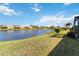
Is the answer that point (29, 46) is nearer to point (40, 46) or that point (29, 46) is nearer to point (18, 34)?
point (40, 46)

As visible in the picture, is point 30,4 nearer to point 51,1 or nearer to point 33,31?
point 51,1

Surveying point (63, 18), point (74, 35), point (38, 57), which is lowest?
point (38, 57)

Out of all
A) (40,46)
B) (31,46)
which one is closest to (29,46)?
(31,46)

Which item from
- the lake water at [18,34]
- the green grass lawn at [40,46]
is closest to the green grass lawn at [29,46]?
the green grass lawn at [40,46]

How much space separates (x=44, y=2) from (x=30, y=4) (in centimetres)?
42

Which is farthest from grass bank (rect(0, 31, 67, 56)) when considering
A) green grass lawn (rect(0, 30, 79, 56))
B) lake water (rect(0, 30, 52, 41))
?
lake water (rect(0, 30, 52, 41))

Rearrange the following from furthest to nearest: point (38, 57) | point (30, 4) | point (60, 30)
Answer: point (60, 30), point (30, 4), point (38, 57)

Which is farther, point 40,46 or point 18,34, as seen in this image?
point 18,34

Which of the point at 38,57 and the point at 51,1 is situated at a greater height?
the point at 51,1

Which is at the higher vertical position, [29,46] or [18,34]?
[18,34]

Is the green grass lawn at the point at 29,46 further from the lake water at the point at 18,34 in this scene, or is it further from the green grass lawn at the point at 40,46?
the lake water at the point at 18,34

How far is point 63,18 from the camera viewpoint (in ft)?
22.6

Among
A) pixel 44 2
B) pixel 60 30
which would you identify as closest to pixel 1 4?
pixel 44 2

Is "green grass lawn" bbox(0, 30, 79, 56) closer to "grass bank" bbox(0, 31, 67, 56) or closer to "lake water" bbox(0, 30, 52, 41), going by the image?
"grass bank" bbox(0, 31, 67, 56)
